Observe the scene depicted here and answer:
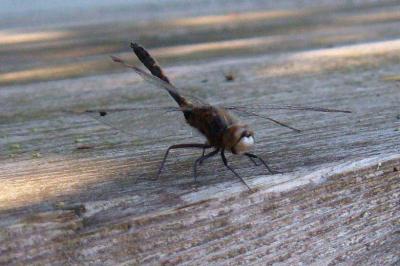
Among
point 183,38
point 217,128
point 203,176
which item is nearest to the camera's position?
point 203,176

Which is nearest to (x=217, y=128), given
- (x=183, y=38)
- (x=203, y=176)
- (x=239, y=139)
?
(x=239, y=139)

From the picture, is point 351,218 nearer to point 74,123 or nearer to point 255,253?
point 255,253

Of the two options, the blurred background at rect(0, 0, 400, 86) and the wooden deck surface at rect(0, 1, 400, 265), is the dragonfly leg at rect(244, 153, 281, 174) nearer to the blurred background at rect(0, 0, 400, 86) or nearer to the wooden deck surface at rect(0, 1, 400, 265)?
the wooden deck surface at rect(0, 1, 400, 265)

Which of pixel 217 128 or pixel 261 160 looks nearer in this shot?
pixel 261 160

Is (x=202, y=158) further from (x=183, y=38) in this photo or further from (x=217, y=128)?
(x=183, y=38)

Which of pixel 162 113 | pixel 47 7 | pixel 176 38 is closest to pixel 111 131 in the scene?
pixel 162 113

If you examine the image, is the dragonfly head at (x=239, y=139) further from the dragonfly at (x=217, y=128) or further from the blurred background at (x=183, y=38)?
the blurred background at (x=183, y=38)
